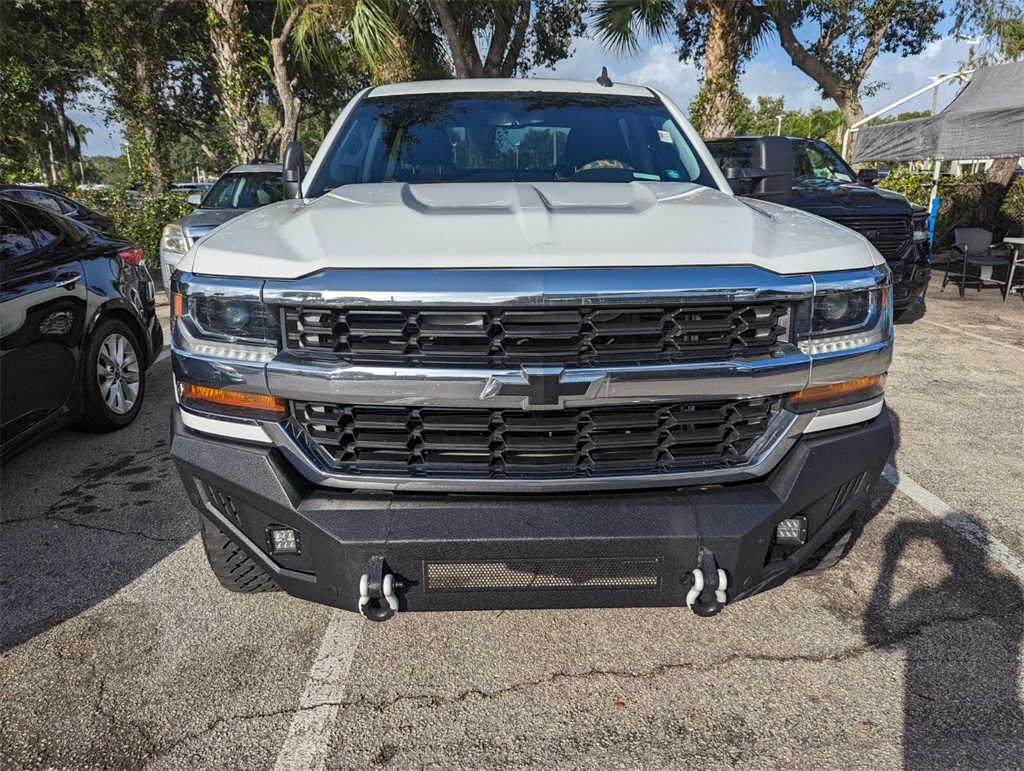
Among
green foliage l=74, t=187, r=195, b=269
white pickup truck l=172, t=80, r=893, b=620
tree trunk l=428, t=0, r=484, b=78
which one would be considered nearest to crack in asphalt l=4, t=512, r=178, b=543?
white pickup truck l=172, t=80, r=893, b=620

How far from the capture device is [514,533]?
198cm

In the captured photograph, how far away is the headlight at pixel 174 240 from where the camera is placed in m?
9.18

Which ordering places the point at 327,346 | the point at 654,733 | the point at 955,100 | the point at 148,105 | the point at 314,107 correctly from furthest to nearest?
the point at 314,107
the point at 148,105
the point at 955,100
the point at 654,733
the point at 327,346

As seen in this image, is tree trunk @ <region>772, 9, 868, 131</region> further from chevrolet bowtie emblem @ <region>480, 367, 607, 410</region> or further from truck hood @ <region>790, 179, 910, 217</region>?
chevrolet bowtie emblem @ <region>480, 367, 607, 410</region>

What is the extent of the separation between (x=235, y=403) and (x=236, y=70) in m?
12.8

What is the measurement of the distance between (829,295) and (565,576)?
1.10 m

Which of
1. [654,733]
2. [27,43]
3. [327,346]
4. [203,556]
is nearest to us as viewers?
[327,346]

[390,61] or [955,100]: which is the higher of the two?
[390,61]

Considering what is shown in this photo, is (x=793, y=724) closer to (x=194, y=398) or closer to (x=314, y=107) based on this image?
(x=194, y=398)

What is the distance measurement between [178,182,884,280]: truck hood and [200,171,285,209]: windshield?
25.8 feet

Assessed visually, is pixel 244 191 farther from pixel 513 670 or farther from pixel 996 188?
pixel 996 188

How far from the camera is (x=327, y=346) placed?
6.73 ft

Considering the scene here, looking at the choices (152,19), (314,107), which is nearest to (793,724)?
(152,19)

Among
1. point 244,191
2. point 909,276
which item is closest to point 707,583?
point 909,276
